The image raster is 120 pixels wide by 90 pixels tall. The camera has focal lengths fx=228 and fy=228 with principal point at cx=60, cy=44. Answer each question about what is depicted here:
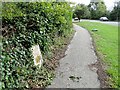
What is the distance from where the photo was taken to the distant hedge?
4574 mm

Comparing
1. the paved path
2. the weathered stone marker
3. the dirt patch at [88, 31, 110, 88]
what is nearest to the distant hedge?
the weathered stone marker

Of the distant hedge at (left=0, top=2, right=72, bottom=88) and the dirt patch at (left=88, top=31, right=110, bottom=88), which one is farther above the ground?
the distant hedge at (left=0, top=2, right=72, bottom=88)

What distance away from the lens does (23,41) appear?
5.68 metres

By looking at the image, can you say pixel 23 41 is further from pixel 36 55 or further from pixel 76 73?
pixel 76 73

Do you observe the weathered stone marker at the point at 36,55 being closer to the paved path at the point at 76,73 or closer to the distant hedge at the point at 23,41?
the distant hedge at the point at 23,41

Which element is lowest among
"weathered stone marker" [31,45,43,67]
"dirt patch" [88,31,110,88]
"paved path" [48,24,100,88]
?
"dirt patch" [88,31,110,88]

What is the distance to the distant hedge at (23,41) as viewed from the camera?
4.57m

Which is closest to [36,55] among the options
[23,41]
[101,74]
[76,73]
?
[23,41]

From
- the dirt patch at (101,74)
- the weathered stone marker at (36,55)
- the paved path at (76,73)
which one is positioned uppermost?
the weathered stone marker at (36,55)


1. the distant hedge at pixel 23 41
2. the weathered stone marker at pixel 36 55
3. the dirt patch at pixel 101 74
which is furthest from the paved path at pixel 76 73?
the weathered stone marker at pixel 36 55

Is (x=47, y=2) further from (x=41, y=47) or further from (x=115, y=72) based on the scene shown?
(x=115, y=72)

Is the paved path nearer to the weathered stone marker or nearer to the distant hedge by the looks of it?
the distant hedge

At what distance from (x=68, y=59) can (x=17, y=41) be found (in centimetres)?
292

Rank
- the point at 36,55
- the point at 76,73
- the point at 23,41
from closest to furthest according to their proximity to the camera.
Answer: the point at 23,41 < the point at 36,55 < the point at 76,73
